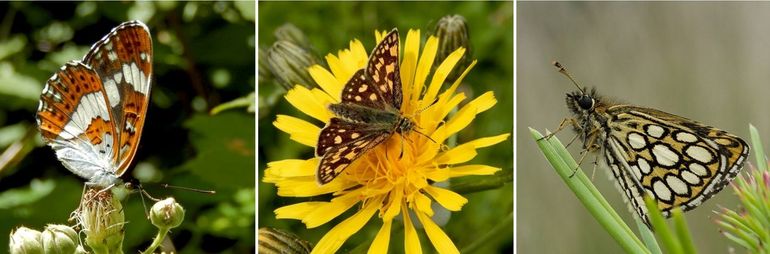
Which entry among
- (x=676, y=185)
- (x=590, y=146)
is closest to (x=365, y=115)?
(x=590, y=146)

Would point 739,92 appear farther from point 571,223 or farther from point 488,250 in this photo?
point 488,250

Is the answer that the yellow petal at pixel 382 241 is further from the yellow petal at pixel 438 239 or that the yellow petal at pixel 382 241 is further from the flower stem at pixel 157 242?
the flower stem at pixel 157 242

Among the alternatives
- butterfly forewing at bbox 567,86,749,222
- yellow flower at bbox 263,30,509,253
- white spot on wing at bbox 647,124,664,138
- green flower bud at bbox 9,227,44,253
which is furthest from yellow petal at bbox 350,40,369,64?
green flower bud at bbox 9,227,44,253

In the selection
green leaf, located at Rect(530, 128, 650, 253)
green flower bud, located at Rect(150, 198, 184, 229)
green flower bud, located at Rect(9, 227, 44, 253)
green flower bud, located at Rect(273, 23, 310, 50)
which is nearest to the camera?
green leaf, located at Rect(530, 128, 650, 253)

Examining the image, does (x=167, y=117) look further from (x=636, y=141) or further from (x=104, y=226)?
(x=636, y=141)

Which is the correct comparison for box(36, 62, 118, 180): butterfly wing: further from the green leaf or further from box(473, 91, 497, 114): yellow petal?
the green leaf

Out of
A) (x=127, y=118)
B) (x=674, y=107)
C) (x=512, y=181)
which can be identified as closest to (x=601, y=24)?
(x=674, y=107)
